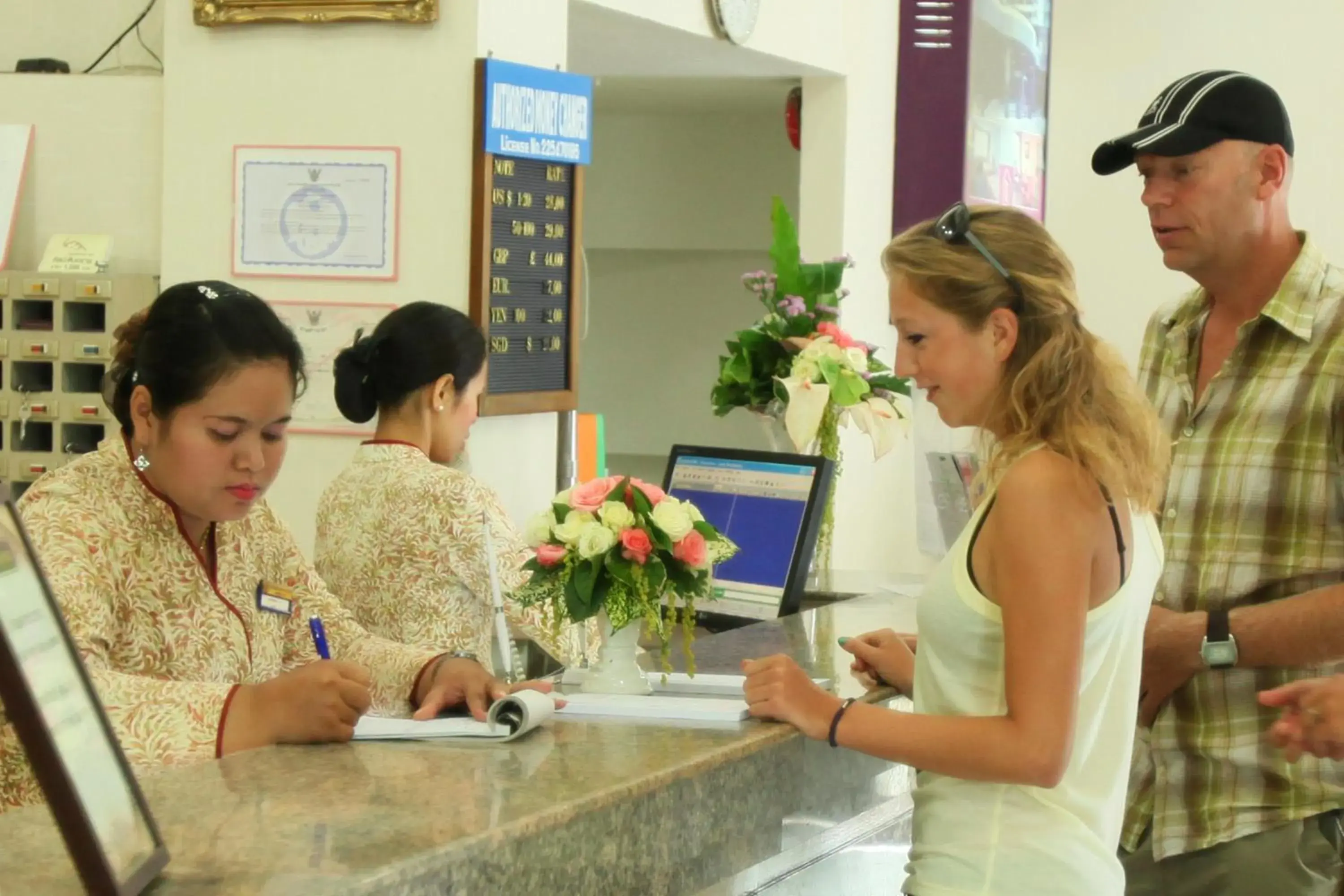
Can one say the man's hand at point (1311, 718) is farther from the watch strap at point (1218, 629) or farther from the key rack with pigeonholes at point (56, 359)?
the key rack with pigeonholes at point (56, 359)

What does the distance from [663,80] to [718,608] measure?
413 cm

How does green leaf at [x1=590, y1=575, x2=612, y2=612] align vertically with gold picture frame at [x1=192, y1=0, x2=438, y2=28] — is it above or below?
below

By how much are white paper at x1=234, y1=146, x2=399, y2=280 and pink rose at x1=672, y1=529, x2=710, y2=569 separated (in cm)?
228

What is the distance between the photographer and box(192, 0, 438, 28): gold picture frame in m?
4.27

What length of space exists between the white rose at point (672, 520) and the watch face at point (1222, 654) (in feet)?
2.49

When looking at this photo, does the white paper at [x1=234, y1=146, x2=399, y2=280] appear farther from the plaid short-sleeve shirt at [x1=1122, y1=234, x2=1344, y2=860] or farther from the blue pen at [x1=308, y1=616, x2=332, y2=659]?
the plaid short-sleeve shirt at [x1=1122, y1=234, x2=1344, y2=860]

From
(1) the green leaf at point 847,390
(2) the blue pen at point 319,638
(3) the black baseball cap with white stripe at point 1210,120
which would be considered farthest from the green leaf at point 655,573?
(1) the green leaf at point 847,390

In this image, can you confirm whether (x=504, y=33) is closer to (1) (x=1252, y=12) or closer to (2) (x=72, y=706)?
(2) (x=72, y=706)

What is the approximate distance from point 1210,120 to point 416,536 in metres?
1.68

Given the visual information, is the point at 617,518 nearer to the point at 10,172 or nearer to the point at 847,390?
the point at 847,390

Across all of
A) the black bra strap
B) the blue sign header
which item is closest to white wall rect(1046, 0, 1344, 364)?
the blue sign header

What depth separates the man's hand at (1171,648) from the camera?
7.82 ft

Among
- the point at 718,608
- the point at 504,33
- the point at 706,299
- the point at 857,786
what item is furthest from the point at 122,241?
the point at 706,299

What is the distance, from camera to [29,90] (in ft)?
15.3
